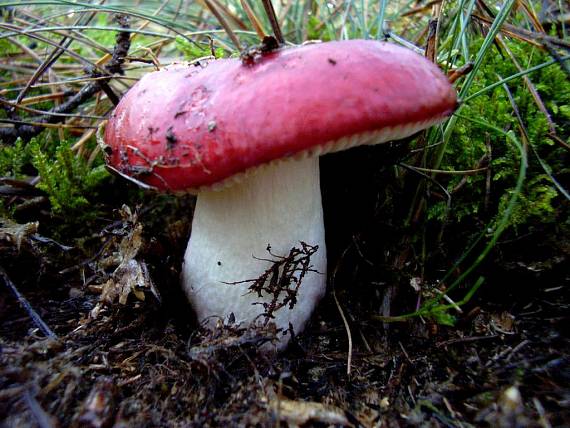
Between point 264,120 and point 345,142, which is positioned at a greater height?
point 264,120

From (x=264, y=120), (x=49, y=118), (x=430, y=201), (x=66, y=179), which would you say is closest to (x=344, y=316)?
(x=430, y=201)

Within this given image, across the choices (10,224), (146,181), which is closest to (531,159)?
(146,181)

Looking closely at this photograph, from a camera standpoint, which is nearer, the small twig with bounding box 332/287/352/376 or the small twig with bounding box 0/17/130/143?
the small twig with bounding box 332/287/352/376

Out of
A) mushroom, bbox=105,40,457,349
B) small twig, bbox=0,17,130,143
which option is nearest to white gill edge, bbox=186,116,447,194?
mushroom, bbox=105,40,457,349

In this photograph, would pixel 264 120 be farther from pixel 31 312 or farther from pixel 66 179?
pixel 66 179

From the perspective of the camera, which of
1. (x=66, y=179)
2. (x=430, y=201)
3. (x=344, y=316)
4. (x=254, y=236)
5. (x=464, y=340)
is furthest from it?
(x=66, y=179)

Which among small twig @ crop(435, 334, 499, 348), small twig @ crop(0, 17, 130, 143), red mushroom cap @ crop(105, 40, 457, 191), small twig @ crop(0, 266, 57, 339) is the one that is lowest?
small twig @ crop(435, 334, 499, 348)

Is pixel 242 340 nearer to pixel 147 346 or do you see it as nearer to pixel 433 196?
pixel 147 346

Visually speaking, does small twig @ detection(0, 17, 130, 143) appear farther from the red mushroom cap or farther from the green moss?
the red mushroom cap
